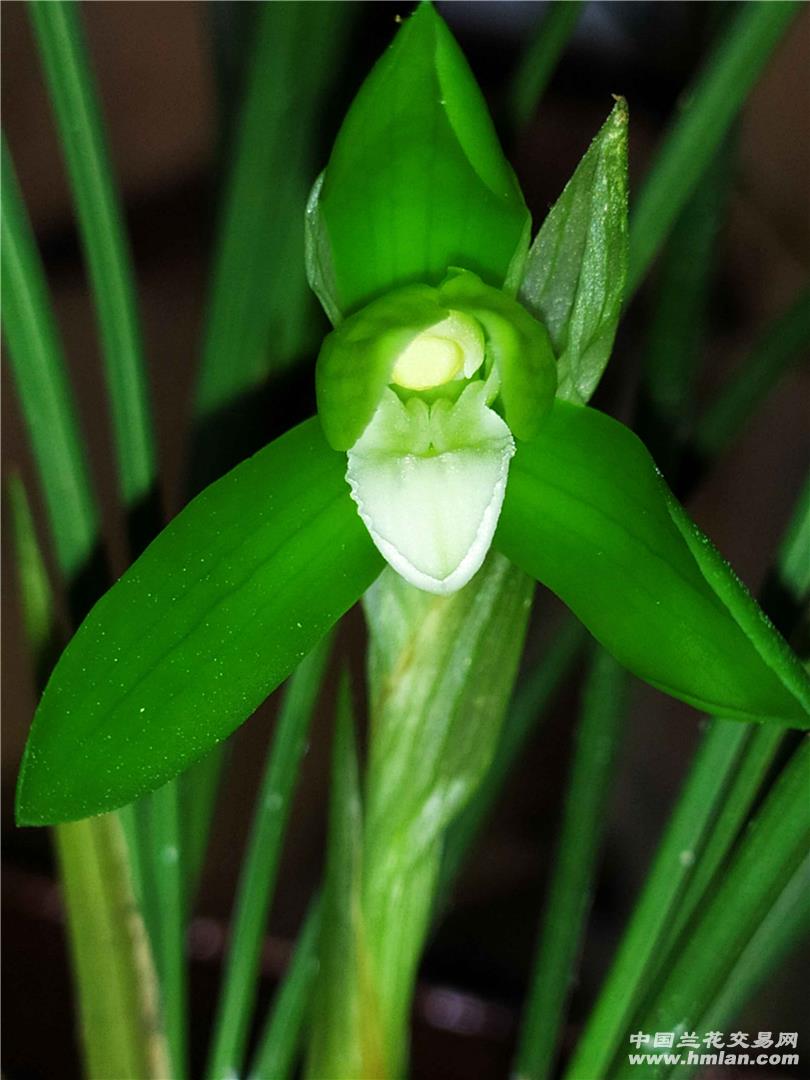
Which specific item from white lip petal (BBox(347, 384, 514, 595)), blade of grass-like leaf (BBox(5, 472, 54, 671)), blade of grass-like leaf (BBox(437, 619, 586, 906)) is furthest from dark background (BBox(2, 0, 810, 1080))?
white lip petal (BBox(347, 384, 514, 595))

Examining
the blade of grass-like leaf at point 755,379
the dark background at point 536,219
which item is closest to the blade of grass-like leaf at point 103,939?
the blade of grass-like leaf at point 755,379

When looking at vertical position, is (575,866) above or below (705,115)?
below

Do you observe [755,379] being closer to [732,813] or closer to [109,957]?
[732,813]

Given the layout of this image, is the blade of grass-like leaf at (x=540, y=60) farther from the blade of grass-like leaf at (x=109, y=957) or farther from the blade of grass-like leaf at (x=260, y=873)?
the blade of grass-like leaf at (x=109, y=957)

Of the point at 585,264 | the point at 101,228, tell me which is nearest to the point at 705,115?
the point at 585,264

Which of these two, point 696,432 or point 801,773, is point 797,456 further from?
point 801,773

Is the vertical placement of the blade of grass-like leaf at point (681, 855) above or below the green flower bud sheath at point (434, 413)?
below
